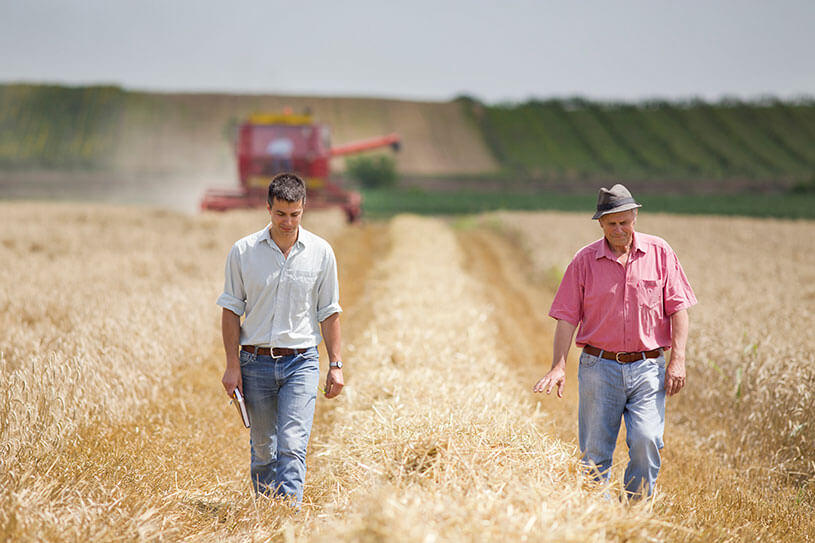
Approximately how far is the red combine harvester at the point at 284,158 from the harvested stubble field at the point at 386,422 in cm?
870

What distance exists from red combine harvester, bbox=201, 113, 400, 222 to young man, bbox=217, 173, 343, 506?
55.7ft

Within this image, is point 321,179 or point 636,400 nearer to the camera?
point 636,400

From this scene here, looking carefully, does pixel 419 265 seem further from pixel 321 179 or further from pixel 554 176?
pixel 554 176

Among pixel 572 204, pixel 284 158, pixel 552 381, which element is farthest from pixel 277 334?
pixel 572 204

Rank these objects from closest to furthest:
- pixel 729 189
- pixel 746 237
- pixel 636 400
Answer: pixel 636 400 < pixel 746 237 < pixel 729 189

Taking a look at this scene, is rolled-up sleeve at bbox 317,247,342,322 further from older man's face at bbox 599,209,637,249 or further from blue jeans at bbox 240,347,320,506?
older man's face at bbox 599,209,637,249

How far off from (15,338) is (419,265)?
8289 millimetres

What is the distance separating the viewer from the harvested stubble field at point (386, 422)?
334cm

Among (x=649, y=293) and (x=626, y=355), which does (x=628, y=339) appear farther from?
(x=649, y=293)

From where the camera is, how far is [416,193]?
50.8m

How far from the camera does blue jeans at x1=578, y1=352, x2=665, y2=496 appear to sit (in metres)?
4.32

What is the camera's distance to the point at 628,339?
440cm

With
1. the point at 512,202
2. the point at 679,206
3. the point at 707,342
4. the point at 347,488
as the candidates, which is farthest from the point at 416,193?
the point at 347,488

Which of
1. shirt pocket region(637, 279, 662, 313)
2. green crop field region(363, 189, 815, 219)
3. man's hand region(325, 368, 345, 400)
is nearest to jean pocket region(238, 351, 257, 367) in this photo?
man's hand region(325, 368, 345, 400)
